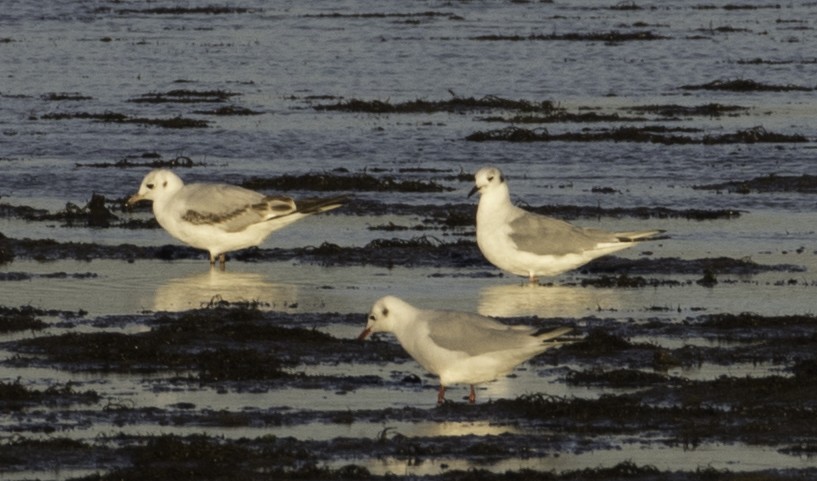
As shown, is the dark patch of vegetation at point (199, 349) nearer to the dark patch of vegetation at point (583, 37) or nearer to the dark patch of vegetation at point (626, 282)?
the dark patch of vegetation at point (626, 282)

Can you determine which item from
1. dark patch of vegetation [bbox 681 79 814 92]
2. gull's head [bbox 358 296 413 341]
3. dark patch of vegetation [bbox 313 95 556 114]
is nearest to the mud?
gull's head [bbox 358 296 413 341]

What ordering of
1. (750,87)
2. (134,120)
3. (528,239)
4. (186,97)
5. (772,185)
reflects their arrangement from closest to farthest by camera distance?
(528,239)
(772,185)
(134,120)
(186,97)
(750,87)

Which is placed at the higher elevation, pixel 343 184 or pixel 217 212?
pixel 343 184

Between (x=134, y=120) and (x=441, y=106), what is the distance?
6061 mm

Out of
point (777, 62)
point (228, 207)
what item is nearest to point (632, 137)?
point (228, 207)

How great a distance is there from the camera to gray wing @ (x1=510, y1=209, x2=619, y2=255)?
18484mm

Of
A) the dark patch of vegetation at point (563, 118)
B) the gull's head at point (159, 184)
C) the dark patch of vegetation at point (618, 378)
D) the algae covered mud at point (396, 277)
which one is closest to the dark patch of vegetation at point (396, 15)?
the algae covered mud at point (396, 277)

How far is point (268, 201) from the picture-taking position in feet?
66.2

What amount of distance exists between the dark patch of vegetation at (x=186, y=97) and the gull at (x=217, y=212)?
804 inches

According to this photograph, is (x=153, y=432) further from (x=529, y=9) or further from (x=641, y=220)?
(x=529, y=9)

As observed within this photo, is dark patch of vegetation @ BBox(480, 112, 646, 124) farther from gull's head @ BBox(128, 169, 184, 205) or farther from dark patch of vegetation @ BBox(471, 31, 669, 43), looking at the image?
dark patch of vegetation @ BBox(471, 31, 669, 43)

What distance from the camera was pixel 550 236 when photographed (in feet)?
61.0

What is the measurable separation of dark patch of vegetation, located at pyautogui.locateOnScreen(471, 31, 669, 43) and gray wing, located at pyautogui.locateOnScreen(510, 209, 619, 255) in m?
39.0

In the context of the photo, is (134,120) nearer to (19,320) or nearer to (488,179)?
(488,179)
